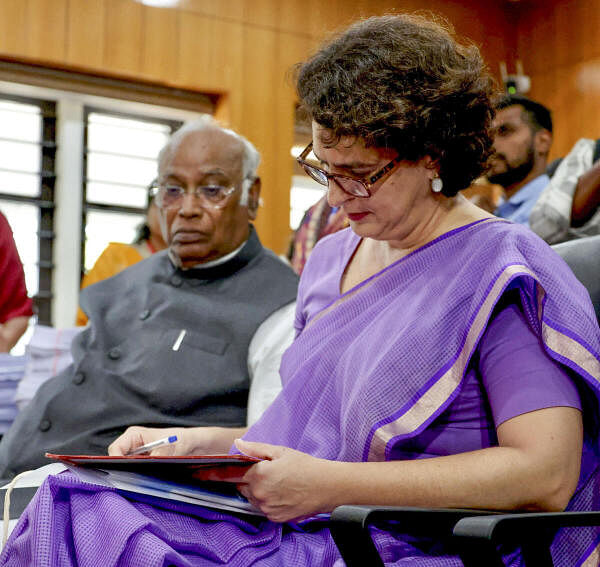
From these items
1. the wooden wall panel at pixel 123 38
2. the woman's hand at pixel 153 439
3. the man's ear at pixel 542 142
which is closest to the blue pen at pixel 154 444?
the woman's hand at pixel 153 439

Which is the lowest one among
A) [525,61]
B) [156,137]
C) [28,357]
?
[28,357]

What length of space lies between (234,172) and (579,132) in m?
6.17

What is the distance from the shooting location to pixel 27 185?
6223 millimetres

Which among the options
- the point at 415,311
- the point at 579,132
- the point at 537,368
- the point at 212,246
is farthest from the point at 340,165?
the point at 579,132

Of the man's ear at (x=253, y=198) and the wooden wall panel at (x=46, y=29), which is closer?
the man's ear at (x=253, y=198)

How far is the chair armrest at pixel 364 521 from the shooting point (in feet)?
3.47

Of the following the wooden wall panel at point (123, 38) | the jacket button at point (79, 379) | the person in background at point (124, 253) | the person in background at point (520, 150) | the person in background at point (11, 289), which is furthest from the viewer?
the wooden wall panel at point (123, 38)

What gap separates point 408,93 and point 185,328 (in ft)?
3.25

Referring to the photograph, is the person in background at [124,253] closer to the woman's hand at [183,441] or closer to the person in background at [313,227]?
the person in background at [313,227]

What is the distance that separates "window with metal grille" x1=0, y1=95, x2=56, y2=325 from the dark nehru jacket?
405 centimetres

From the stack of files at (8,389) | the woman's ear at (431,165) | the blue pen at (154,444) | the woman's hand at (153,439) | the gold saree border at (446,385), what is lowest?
the stack of files at (8,389)

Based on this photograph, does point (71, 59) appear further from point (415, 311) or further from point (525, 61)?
point (415, 311)

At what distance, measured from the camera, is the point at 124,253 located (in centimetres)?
384

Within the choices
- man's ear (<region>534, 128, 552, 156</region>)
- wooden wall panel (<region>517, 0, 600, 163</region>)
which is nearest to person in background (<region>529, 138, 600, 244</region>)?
man's ear (<region>534, 128, 552, 156</region>)
